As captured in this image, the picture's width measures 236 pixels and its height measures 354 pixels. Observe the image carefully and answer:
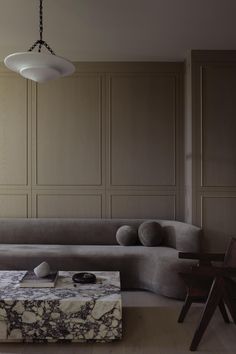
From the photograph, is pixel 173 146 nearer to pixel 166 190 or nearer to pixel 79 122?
pixel 166 190

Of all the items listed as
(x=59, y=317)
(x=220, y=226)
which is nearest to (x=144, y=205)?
(x=220, y=226)

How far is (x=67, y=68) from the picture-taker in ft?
9.57

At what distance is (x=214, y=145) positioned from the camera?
4301mm

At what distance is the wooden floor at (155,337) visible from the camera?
2465 millimetres

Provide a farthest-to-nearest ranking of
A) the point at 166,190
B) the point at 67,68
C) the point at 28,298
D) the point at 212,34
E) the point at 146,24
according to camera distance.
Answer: the point at 166,190
the point at 212,34
the point at 146,24
the point at 67,68
the point at 28,298

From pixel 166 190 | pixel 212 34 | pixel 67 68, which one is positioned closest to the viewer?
pixel 67 68

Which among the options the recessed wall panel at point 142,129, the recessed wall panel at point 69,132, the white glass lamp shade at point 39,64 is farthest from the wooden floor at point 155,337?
the white glass lamp shade at point 39,64

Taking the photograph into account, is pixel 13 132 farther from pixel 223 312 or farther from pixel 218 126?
pixel 223 312

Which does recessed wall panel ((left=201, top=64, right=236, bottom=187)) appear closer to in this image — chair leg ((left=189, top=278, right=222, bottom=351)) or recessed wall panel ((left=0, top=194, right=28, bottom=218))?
chair leg ((left=189, top=278, right=222, bottom=351))

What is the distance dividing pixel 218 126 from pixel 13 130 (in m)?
2.64

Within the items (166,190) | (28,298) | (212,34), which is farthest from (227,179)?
(28,298)

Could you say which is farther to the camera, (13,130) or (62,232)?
(13,130)

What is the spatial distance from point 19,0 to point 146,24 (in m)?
1.24

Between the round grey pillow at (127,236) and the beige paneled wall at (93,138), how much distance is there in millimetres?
479
